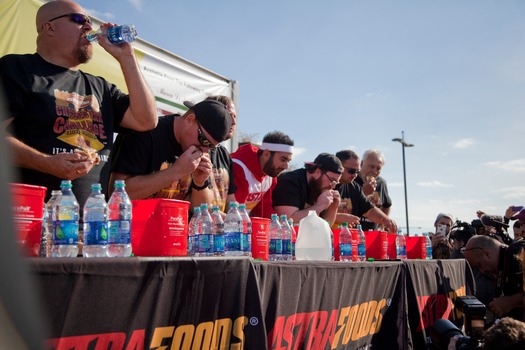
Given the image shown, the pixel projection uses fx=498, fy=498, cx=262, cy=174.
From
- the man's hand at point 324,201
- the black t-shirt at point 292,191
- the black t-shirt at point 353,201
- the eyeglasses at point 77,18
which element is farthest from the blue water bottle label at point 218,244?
the black t-shirt at point 353,201

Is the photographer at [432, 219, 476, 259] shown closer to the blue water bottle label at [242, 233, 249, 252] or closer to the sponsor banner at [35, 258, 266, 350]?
the blue water bottle label at [242, 233, 249, 252]

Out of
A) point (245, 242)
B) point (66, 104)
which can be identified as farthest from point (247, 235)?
point (66, 104)

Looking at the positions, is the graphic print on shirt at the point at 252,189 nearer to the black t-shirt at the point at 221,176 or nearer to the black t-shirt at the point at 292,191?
the black t-shirt at the point at 292,191

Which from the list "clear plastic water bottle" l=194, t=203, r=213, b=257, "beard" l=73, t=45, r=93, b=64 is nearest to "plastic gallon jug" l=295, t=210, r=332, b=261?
"clear plastic water bottle" l=194, t=203, r=213, b=257

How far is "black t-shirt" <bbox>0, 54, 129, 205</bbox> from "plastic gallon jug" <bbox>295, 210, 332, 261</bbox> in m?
1.23

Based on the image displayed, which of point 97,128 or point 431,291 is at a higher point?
point 97,128

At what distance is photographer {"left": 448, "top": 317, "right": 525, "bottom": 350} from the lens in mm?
2406

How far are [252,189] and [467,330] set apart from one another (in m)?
1.99

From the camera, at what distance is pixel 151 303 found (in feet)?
4.83

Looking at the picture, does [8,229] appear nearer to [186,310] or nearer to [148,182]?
[186,310]

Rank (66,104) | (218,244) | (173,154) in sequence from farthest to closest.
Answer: (173,154) → (66,104) → (218,244)

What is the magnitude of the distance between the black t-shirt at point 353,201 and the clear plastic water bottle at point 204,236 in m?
2.72

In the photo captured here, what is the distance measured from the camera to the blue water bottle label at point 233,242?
2219 mm

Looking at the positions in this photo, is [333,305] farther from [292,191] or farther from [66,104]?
[66,104]
